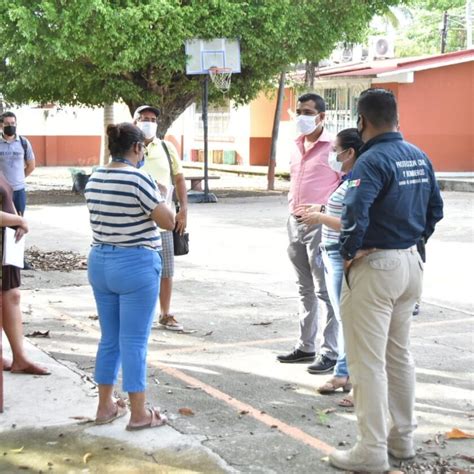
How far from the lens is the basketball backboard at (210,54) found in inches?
796

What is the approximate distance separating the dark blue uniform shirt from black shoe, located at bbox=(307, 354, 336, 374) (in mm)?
2092

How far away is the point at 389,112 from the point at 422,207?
518 mm

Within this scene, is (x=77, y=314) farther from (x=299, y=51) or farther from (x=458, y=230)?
(x=299, y=51)

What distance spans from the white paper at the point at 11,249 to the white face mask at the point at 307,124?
210cm

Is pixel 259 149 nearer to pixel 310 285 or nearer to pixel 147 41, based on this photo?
pixel 147 41

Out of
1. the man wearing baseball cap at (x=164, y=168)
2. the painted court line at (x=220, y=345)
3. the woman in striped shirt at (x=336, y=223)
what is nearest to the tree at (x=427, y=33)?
the man wearing baseball cap at (x=164, y=168)

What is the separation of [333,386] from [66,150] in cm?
3414

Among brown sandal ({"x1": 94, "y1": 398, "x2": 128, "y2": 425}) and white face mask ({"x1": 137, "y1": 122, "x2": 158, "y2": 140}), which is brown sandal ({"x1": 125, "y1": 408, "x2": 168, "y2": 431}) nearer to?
brown sandal ({"x1": 94, "y1": 398, "x2": 128, "y2": 425})

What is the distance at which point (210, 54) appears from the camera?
20.2 meters

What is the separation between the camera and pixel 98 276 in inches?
197

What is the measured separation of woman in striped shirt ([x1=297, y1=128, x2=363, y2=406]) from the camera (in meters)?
5.42

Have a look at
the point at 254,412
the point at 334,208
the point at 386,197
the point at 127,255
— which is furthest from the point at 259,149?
the point at 386,197

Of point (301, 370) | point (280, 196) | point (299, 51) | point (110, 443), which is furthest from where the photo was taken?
point (280, 196)

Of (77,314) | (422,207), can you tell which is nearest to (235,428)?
(422,207)
